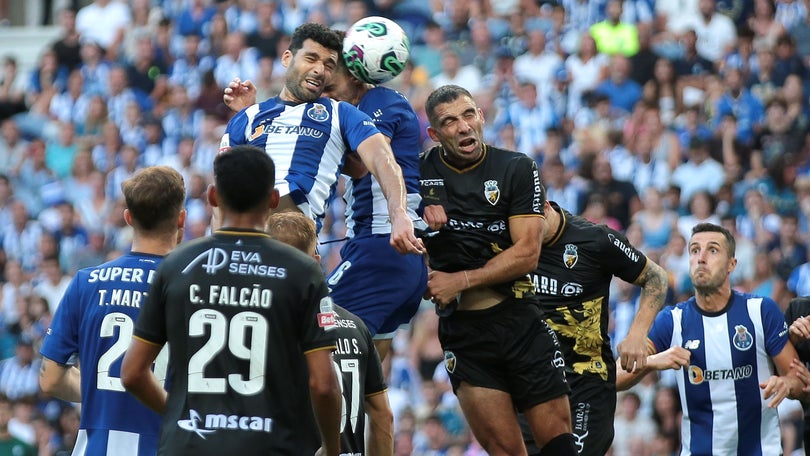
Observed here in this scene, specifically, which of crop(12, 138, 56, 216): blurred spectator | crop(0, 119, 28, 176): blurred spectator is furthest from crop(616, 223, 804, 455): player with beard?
crop(0, 119, 28, 176): blurred spectator

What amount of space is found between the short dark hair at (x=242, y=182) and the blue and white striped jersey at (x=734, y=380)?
4702 mm

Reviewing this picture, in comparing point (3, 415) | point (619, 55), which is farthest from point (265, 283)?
point (619, 55)

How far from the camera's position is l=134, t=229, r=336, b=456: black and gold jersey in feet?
17.8

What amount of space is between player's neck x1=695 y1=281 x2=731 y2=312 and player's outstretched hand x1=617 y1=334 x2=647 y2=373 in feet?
3.93

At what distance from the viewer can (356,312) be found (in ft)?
26.1

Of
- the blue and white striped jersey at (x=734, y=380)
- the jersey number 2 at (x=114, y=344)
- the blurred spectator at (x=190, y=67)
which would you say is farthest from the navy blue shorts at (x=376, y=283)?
the blurred spectator at (x=190, y=67)

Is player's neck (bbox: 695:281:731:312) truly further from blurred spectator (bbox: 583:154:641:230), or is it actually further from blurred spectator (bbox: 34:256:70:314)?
blurred spectator (bbox: 34:256:70:314)

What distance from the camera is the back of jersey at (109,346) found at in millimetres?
6199

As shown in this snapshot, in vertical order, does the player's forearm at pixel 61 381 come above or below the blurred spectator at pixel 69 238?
below

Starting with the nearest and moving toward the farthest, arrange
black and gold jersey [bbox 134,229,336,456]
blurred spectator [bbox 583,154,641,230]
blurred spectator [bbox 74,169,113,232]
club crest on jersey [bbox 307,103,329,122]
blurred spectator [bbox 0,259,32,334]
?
black and gold jersey [bbox 134,229,336,456] → club crest on jersey [bbox 307,103,329,122] → blurred spectator [bbox 583,154,641,230] → blurred spectator [bbox 0,259,32,334] → blurred spectator [bbox 74,169,113,232]

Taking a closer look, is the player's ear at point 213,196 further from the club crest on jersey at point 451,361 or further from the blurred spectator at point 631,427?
the blurred spectator at point 631,427

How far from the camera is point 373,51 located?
25.8ft

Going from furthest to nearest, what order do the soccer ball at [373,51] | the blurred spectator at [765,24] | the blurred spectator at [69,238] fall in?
the blurred spectator at [69,238] → the blurred spectator at [765,24] → the soccer ball at [373,51]

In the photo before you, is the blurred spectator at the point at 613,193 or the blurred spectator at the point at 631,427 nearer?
the blurred spectator at the point at 631,427
